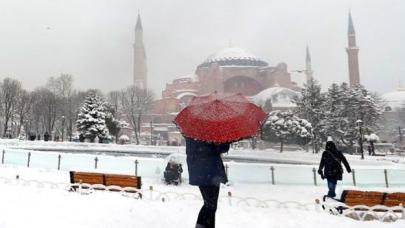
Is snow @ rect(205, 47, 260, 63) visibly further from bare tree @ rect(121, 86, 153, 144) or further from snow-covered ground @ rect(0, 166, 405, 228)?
snow-covered ground @ rect(0, 166, 405, 228)

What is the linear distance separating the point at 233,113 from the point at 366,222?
3.84 m

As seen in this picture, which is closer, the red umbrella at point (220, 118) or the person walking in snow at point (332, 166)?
the red umbrella at point (220, 118)

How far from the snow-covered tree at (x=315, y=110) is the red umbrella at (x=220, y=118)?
118ft

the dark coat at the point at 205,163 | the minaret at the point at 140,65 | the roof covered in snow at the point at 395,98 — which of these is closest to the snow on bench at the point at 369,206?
the dark coat at the point at 205,163

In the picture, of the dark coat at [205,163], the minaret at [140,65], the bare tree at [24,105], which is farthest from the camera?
the minaret at [140,65]

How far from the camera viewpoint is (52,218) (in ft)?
20.0

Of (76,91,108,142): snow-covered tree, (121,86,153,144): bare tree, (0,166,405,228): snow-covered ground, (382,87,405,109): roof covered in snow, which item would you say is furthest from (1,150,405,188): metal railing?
(382,87,405,109): roof covered in snow

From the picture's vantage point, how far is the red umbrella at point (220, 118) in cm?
491

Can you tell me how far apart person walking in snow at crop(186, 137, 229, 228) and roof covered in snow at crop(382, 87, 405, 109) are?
7628 centimetres

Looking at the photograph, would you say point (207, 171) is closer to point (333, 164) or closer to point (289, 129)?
point (333, 164)

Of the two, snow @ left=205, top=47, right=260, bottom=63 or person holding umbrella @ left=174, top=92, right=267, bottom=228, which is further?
snow @ left=205, top=47, right=260, bottom=63

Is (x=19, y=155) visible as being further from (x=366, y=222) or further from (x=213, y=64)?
(x=213, y=64)

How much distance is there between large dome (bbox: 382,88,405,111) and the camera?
7415 centimetres

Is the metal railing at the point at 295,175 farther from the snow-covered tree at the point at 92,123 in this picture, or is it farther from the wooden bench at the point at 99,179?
the snow-covered tree at the point at 92,123
